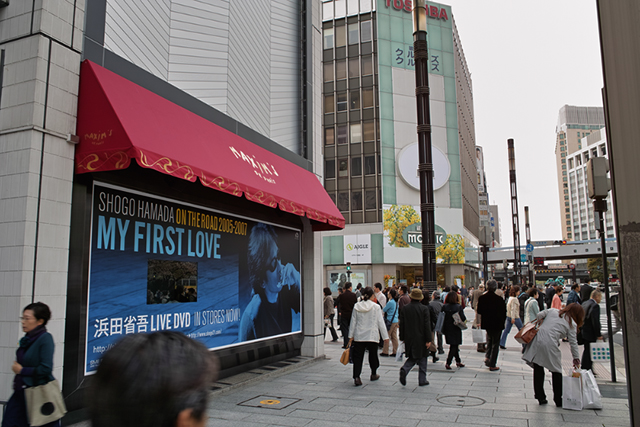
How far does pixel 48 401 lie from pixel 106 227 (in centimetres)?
324

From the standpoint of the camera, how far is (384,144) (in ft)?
153

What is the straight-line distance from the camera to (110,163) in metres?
6.13

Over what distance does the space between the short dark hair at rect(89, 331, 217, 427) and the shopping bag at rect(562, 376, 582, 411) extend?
7.39m

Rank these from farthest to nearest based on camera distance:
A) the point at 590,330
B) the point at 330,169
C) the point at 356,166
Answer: the point at 330,169 → the point at 356,166 → the point at 590,330

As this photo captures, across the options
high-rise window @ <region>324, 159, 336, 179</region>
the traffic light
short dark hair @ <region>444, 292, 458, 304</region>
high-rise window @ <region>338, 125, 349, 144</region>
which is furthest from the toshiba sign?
the traffic light

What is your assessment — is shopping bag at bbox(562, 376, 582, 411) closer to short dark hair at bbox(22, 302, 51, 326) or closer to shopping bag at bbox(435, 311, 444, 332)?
shopping bag at bbox(435, 311, 444, 332)

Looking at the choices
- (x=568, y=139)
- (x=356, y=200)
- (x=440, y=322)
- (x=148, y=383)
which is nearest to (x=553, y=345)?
(x=440, y=322)

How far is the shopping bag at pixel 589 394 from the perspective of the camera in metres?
7.28

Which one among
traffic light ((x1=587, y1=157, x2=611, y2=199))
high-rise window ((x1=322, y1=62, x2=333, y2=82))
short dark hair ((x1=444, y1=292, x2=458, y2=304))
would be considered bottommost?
short dark hair ((x1=444, y1=292, x2=458, y2=304))

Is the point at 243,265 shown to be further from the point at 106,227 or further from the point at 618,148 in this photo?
the point at 618,148

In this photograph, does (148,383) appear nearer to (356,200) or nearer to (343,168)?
(356,200)

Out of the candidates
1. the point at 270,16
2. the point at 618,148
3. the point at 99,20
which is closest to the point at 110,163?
the point at 99,20

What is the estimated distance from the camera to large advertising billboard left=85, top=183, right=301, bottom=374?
22.7 feet

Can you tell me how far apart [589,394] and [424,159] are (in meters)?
7.90
